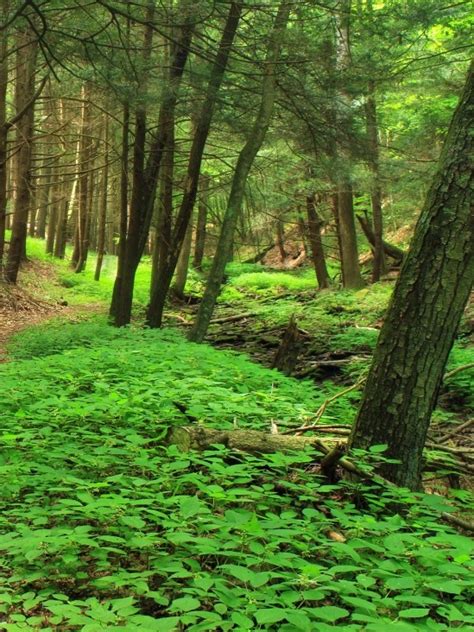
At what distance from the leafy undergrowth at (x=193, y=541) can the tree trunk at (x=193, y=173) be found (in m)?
6.46

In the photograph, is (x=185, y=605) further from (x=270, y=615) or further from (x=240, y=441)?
(x=240, y=441)

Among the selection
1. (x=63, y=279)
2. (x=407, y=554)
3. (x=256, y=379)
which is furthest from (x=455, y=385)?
(x=63, y=279)

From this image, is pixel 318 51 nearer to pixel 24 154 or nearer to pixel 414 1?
pixel 414 1

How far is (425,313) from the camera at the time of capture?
10.5 feet

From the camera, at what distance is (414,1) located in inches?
314

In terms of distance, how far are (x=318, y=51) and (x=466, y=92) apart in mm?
6513

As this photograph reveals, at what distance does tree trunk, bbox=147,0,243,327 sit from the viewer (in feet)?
29.0

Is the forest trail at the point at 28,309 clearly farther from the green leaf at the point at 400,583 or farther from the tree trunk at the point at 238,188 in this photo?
the green leaf at the point at 400,583

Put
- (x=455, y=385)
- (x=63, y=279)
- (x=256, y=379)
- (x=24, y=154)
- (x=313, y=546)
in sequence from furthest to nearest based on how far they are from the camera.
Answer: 1. (x=63, y=279)
2. (x=24, y=154)
3. (x=455, y=385)
4. (x=256, y=379)
5. (x=313, y=546)

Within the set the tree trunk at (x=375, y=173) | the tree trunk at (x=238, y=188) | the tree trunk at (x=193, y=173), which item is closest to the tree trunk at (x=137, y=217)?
the tree trunk at (x=193, y=173)

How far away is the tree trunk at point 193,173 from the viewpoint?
29.0 feet

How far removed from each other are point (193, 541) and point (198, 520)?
0.47ft

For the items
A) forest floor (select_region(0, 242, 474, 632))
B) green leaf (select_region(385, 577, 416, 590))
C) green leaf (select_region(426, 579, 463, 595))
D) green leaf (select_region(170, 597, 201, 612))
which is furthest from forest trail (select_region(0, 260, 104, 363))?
green leaf (select_region(426, 579, 463, 595))

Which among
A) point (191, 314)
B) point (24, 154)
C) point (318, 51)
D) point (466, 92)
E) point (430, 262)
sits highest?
point (318, 51)
